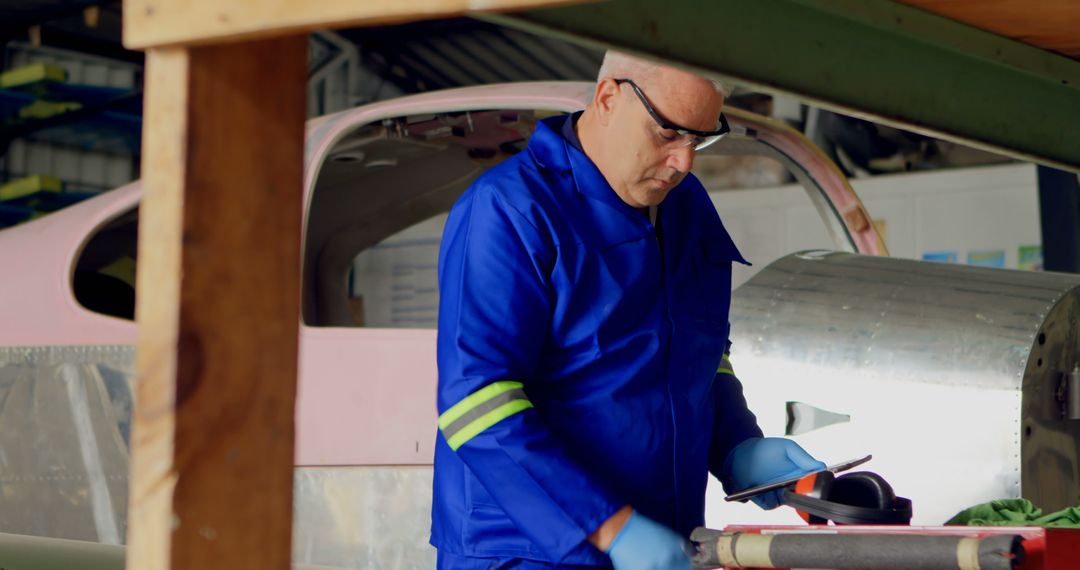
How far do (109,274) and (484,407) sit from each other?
3961 millimetres

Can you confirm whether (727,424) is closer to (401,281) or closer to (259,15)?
(259,15)

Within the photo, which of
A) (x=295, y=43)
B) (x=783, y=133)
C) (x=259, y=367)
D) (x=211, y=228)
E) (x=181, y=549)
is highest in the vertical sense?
(x=783, y=133)

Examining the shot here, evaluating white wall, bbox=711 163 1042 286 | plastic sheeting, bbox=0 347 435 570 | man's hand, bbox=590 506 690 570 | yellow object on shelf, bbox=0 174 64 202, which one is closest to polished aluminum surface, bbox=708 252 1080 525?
plastic sheeting, bbox=0 347 435 570

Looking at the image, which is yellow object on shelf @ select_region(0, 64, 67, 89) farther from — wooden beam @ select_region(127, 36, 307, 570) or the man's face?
wooden beam @ select_region(127, 36, 307, 570)

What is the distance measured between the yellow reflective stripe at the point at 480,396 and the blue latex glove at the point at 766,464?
0.52 meters

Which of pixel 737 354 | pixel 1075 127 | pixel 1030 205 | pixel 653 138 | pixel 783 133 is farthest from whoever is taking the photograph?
pixel 1030 205

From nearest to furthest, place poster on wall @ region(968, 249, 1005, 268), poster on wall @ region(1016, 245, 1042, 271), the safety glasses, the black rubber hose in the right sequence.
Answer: the black rubber hose, the safety glasses, poster on wall @ region(1016, 245, 1042, 271), poster on wall @ region(968, 249, 1005, 268)

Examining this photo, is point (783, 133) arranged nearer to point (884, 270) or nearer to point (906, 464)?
point (884, 270)

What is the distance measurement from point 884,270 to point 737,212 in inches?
289

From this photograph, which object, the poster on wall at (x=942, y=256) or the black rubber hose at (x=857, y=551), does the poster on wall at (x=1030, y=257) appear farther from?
the black rubber hose at (x=857, y=551)

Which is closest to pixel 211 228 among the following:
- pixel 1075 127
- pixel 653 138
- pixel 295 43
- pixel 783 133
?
pixel 295 43

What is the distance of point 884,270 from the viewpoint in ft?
10.9

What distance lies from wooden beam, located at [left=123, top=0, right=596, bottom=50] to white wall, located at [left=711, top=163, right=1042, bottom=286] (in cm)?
855

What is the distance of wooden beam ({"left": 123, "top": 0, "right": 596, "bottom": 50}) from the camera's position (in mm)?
995
